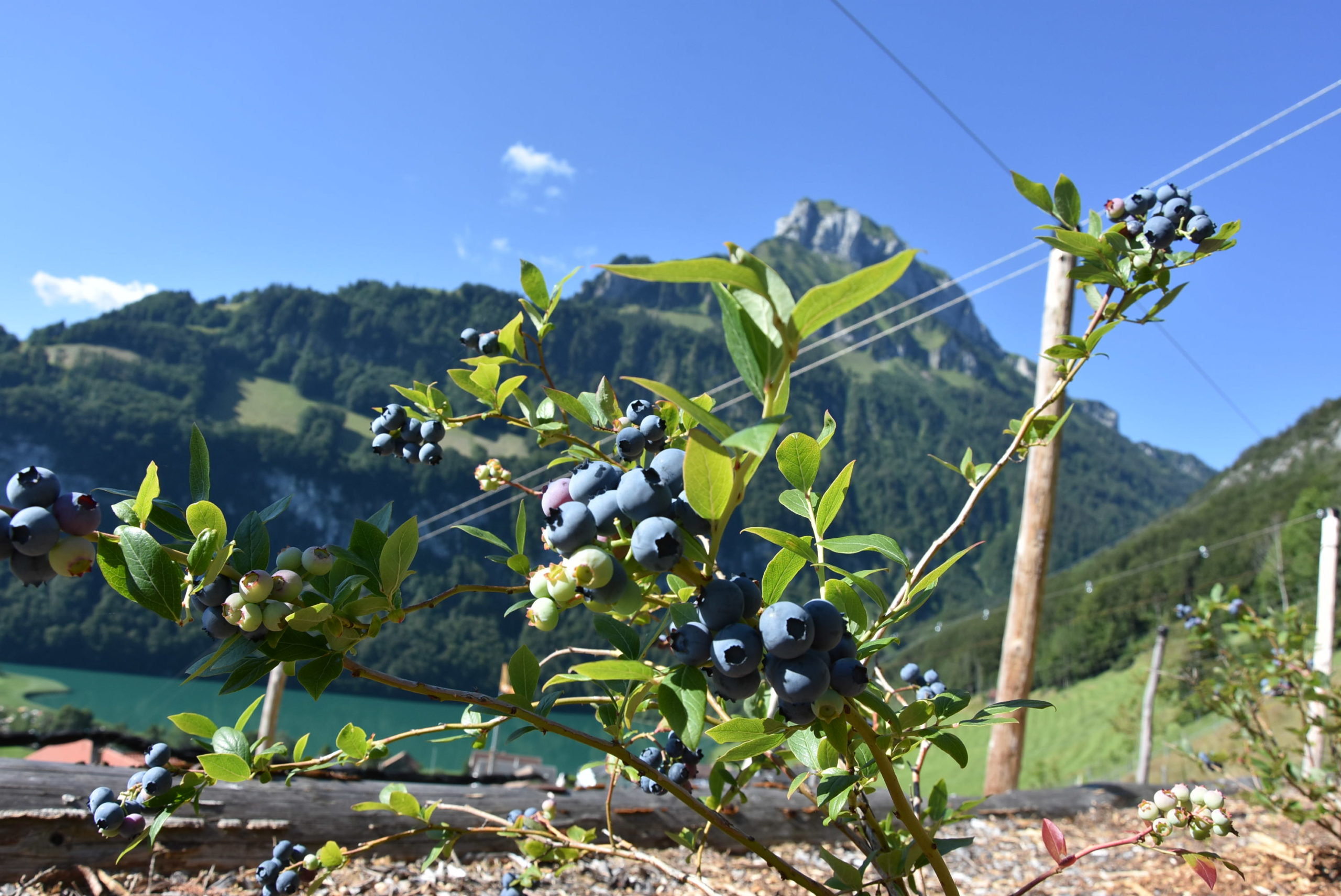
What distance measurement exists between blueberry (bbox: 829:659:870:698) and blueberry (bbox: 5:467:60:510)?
0.65 metres

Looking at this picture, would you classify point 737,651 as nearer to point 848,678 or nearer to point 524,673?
point 848,678

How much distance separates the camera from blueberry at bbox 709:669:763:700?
568 mm

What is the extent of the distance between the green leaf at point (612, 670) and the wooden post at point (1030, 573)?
382 centimetres

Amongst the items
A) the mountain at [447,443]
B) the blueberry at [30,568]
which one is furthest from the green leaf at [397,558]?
the mountain at [447,443]

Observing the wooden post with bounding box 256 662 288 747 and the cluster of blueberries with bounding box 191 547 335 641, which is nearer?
the cluster of blueberries with bounding box 191 547 335 641

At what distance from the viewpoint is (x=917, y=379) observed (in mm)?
146000

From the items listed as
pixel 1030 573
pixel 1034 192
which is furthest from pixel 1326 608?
pixel 1034 192

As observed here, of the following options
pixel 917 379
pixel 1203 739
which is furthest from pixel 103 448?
pixel 917 379

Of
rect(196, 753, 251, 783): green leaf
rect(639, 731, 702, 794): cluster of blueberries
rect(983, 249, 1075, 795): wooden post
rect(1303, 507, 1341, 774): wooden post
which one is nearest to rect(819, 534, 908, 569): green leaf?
rect(639, 731, 702, 794): cluster of blueberries

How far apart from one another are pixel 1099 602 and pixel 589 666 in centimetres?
5654

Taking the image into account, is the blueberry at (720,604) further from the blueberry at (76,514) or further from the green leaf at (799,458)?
Result: the blueberry at (76,514)

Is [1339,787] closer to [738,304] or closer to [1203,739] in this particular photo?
[738,304]

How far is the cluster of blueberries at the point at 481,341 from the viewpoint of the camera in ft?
4.17

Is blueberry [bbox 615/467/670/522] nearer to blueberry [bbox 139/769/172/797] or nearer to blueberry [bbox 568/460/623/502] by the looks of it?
blueberry [bbox 568/460/623/502]
